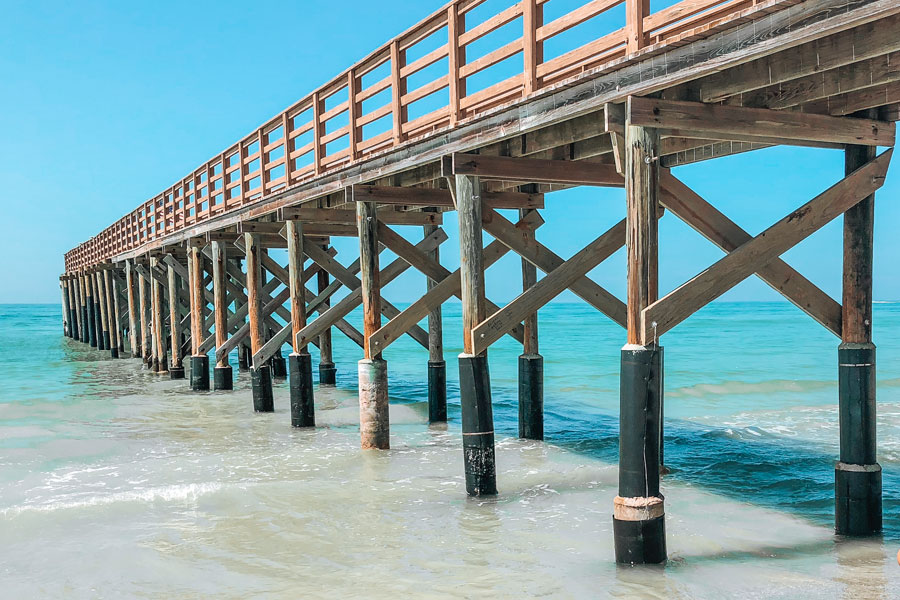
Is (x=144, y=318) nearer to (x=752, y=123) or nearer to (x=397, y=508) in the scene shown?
(x=397, y=508)

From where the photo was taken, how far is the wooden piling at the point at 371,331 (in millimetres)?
9203

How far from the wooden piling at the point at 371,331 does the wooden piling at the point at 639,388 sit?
447cm

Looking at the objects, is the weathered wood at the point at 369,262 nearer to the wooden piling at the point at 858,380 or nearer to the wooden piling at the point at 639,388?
the wooden piling at the point at 639,388

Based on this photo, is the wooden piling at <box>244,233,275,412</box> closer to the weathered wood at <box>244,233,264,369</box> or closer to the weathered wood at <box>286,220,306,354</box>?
the weathered wood at <box>244,233,264,369</box>

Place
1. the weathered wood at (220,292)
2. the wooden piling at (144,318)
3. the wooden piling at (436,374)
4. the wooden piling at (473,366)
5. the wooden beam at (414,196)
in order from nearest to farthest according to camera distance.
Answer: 1. the wooden piling at (473,366)
2. the wooden beam at (414,196)
3. the wooden piling at (436,374)
4. the weathered wood at (220,292)
5. the wooden piling at (144,318)

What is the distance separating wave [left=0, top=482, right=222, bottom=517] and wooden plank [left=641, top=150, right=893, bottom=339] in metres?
4.69

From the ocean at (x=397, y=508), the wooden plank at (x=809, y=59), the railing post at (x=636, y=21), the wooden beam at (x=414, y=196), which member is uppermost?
the railing post at (x=636, y=21)

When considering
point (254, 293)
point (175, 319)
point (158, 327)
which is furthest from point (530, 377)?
point (158, 327)

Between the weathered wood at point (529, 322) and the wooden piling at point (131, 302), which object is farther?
the wooden piling at point (131, 302)

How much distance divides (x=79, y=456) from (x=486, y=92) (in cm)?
667

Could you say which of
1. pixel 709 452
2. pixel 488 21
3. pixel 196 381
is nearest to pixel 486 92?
pixel 488 21

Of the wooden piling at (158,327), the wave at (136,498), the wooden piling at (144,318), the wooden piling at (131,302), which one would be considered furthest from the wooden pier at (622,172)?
the wooden piling at (131,302)

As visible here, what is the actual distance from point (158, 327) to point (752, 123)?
17.3m

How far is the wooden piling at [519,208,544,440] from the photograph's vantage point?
10.1 meters
